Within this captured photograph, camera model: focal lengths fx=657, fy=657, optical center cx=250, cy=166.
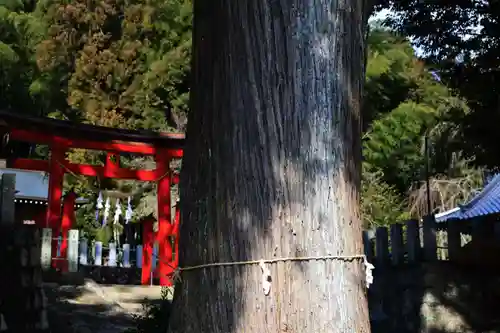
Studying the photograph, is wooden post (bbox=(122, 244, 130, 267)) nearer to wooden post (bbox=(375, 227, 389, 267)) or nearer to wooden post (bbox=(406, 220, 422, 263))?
wooden post (bbox=(375, 227, 389, 267))

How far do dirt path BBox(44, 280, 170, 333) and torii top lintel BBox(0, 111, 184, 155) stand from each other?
2641 millimetres

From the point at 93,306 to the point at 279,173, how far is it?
7.23 meters

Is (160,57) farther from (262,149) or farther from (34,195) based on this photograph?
(262,149)

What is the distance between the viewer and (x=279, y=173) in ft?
7.93

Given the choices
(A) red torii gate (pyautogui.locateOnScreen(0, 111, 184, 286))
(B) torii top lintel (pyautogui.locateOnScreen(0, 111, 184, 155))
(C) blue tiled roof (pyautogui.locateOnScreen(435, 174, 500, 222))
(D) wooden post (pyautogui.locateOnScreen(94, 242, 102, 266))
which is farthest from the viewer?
(D) wooden post (pyautogui.locateOnScreen(94, 242, 102, 266))

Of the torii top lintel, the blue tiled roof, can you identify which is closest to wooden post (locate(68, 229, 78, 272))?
the torii top lintel

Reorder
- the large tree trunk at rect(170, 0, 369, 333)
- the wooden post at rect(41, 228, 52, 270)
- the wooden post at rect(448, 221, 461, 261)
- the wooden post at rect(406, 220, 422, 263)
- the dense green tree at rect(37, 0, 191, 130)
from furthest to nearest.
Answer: the dense green tree at rect(37, 0, 191, 130) < the wooden post at rect(41, 228, 52, 270) < the wooden post at rect(406, 220, 422, 263) < the wooden post at rect(448, 221, 461, 261) < the large tree trunk at rect(170, 0, 369, 333)

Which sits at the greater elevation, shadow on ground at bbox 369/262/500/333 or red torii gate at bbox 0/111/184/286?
red torii gate at bbox 0/111/184/286

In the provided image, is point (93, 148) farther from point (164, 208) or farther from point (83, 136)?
point (164, 208)

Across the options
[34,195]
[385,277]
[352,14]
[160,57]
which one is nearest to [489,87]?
[385,277]

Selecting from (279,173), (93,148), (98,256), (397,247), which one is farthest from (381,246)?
(98,256)

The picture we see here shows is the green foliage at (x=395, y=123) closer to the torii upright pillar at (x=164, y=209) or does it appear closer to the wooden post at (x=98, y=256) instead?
the torii upright pillar at (x=164, y=209)

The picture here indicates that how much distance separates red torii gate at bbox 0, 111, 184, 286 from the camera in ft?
36.6

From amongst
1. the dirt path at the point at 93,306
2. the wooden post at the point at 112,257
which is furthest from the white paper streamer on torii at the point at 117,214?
the dirt path at the point at 93,306
